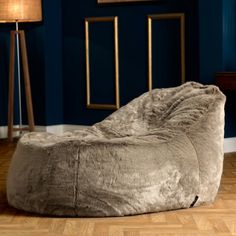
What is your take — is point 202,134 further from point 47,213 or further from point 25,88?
point 25,88

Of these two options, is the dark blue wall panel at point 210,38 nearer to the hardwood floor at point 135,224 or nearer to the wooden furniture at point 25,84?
the wooden furniture at point 25,84

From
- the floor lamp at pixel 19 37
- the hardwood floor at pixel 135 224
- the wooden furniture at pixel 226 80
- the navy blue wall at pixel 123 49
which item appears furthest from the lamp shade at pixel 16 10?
the hardwood floor at pixel 135 224

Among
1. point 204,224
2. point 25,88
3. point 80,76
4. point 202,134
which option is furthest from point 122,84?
point 204,224

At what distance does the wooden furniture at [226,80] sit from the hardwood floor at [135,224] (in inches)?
59.8

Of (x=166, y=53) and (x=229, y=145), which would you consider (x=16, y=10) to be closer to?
(x=166, y=53)

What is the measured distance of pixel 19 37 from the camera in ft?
18.9

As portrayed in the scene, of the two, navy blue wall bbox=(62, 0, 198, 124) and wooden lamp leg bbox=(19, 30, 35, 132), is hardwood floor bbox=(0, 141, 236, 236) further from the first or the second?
wooden lamp leg bbox=(19, 30, 35, 132)

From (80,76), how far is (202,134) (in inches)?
112

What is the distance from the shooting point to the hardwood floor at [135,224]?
2703 mm

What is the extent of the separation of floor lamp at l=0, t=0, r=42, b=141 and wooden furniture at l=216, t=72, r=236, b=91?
1755 mm

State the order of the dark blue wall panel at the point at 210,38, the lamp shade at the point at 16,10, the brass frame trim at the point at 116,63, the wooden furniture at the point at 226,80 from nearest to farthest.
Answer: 1. the wooden furniture at the point at 226,80
2. the dark blue wall panel at the point at 210,38
3. the lamp shade at the point at 16,10
4. the brass frame trim at the point at 116,63

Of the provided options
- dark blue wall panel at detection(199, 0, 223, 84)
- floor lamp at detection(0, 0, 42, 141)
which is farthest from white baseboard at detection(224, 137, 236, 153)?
floor lamp at detection(0, 0, 42, 141)

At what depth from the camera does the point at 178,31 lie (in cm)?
527

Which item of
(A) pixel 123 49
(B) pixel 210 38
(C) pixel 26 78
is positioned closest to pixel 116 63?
(A) pixel 123 49
